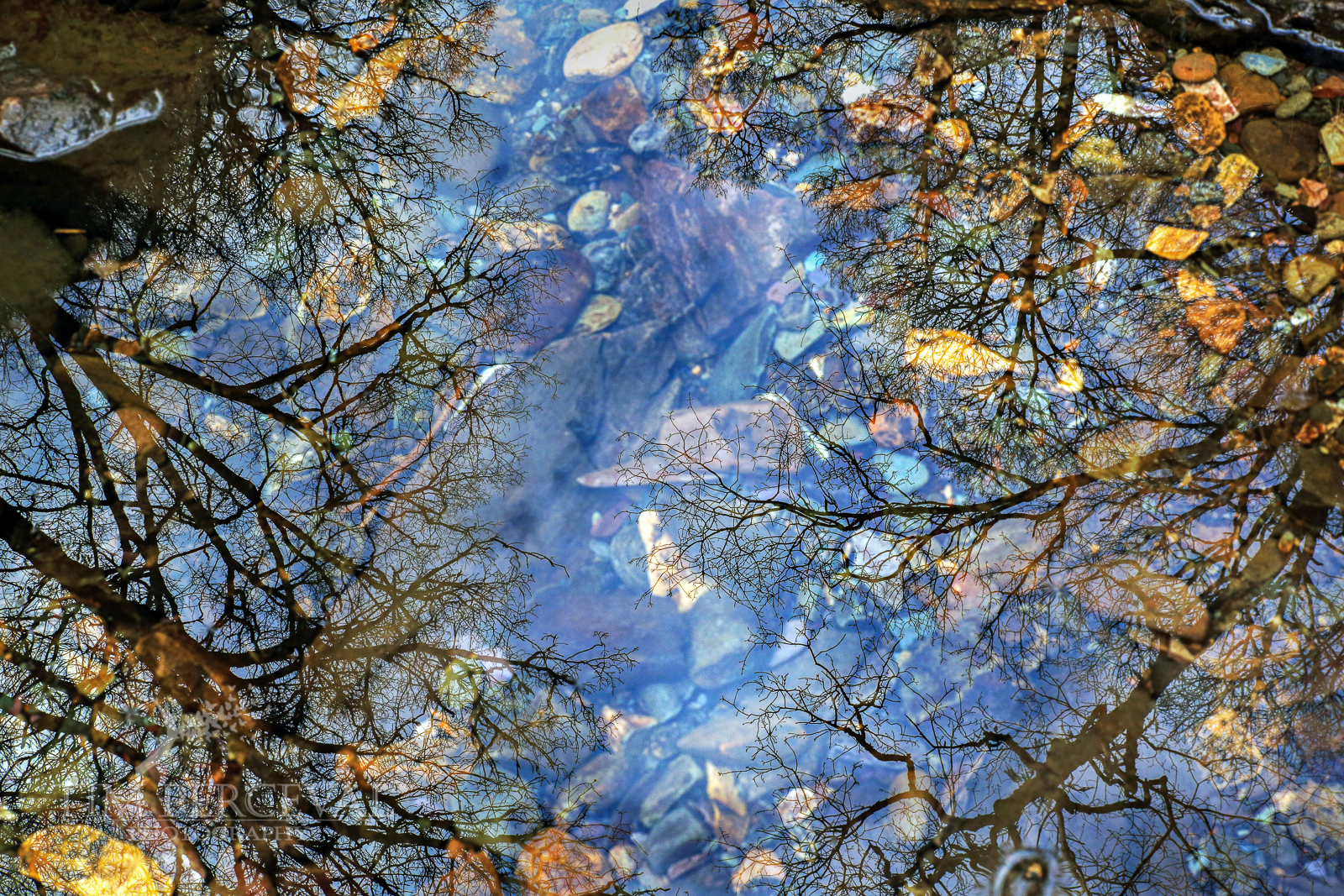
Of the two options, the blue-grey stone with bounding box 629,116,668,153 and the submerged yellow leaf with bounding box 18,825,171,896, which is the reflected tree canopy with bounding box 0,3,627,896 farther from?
the blue-grey stone with bounding box 629,116,668,153

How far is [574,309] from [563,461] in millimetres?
856

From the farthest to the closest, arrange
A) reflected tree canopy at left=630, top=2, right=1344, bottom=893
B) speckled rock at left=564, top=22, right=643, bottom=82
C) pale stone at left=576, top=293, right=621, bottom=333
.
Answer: pale stone at left=576, top=293, right=621, bottom=333 → speckled rock at left=564, top=22, right=643, bottom=82 → reflected tree canopy at left=630, top=2, right=1344, bottom=893

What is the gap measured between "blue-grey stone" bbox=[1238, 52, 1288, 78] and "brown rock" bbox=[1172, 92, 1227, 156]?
180mm

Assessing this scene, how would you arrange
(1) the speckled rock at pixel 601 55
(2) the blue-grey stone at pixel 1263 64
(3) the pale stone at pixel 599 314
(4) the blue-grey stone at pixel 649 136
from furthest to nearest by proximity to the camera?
(3) the pale stone at pixel 599 314
(1) the speckled rock at pixel 601 55
(4) the blue-grey stone at pixel 649 136
(2) the blue-grey stone at pixel 1263 64

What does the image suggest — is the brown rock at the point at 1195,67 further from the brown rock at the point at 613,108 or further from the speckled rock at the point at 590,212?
the speckled rock at the point at 590,212

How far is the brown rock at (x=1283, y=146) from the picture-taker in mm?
2609

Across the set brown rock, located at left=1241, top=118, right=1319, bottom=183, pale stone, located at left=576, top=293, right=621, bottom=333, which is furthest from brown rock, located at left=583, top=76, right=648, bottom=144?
brown rock, located at left=1241, top=118, right=1319, bottom=183

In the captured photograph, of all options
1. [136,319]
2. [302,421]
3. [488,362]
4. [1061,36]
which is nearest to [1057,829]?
[488,362]

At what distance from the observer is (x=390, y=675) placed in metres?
2.80

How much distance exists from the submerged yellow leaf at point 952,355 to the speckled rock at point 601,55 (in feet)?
7.17

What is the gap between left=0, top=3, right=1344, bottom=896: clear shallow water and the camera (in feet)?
8.45

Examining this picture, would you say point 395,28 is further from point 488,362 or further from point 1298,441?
point 1298,441

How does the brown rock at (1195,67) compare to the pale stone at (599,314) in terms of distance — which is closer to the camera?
the brown rock at (1195,67)

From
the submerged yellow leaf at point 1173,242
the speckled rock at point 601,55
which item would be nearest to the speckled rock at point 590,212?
the speckled rock at point 601,55
